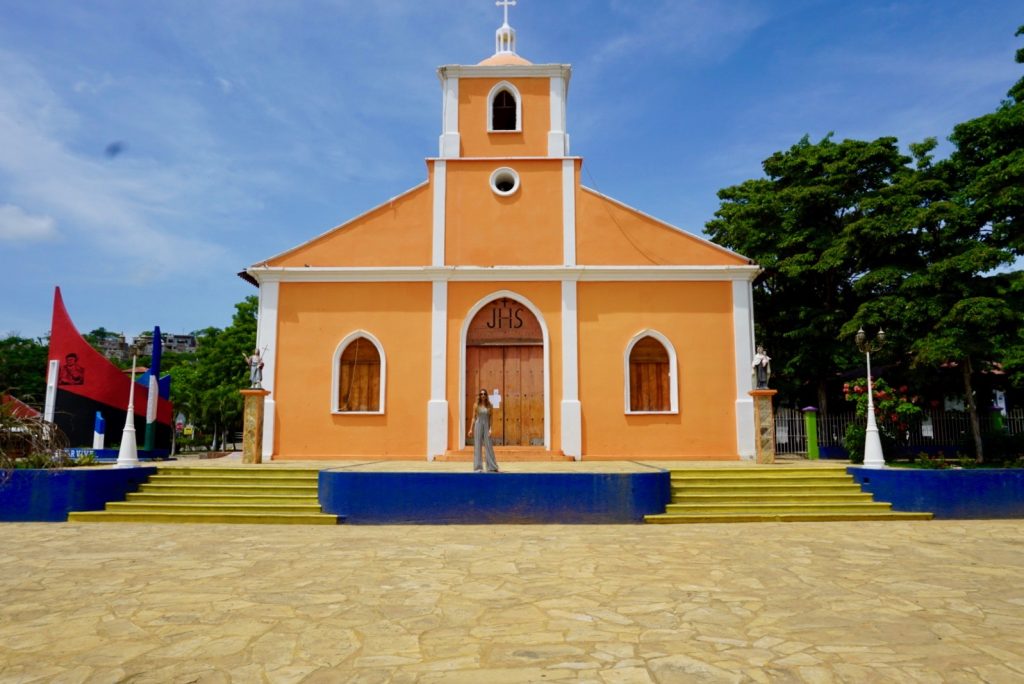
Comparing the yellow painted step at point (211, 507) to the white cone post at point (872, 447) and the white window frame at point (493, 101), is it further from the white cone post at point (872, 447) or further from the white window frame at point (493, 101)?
the white window frame at point (493, 101)

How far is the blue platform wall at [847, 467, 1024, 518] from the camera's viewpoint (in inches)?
439

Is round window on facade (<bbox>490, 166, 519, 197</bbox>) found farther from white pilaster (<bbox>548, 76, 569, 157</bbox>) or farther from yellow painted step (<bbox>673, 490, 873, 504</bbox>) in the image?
yellow painted step (<bbox>673, 490, 873, 504</bbox>)

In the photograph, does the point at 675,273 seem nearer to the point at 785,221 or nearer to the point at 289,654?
the point at 785,221

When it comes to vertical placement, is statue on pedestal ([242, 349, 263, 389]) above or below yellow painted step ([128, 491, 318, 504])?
above

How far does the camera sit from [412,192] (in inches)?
658

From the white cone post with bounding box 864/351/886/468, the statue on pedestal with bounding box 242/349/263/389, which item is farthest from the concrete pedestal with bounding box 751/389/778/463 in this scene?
the statue on pedestal with bounding box 242/349/263/389

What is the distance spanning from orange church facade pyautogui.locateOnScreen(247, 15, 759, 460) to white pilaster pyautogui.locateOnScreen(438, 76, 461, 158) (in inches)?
16.8

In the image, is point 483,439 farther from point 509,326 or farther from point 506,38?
point 506,38

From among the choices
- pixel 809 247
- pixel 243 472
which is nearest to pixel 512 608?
pixel 243 472

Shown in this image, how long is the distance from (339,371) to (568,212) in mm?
6661

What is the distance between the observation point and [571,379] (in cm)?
1581

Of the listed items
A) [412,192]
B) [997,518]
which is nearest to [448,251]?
[412,192]

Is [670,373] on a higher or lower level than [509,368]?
lower

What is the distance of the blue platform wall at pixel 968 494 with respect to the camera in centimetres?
1115
